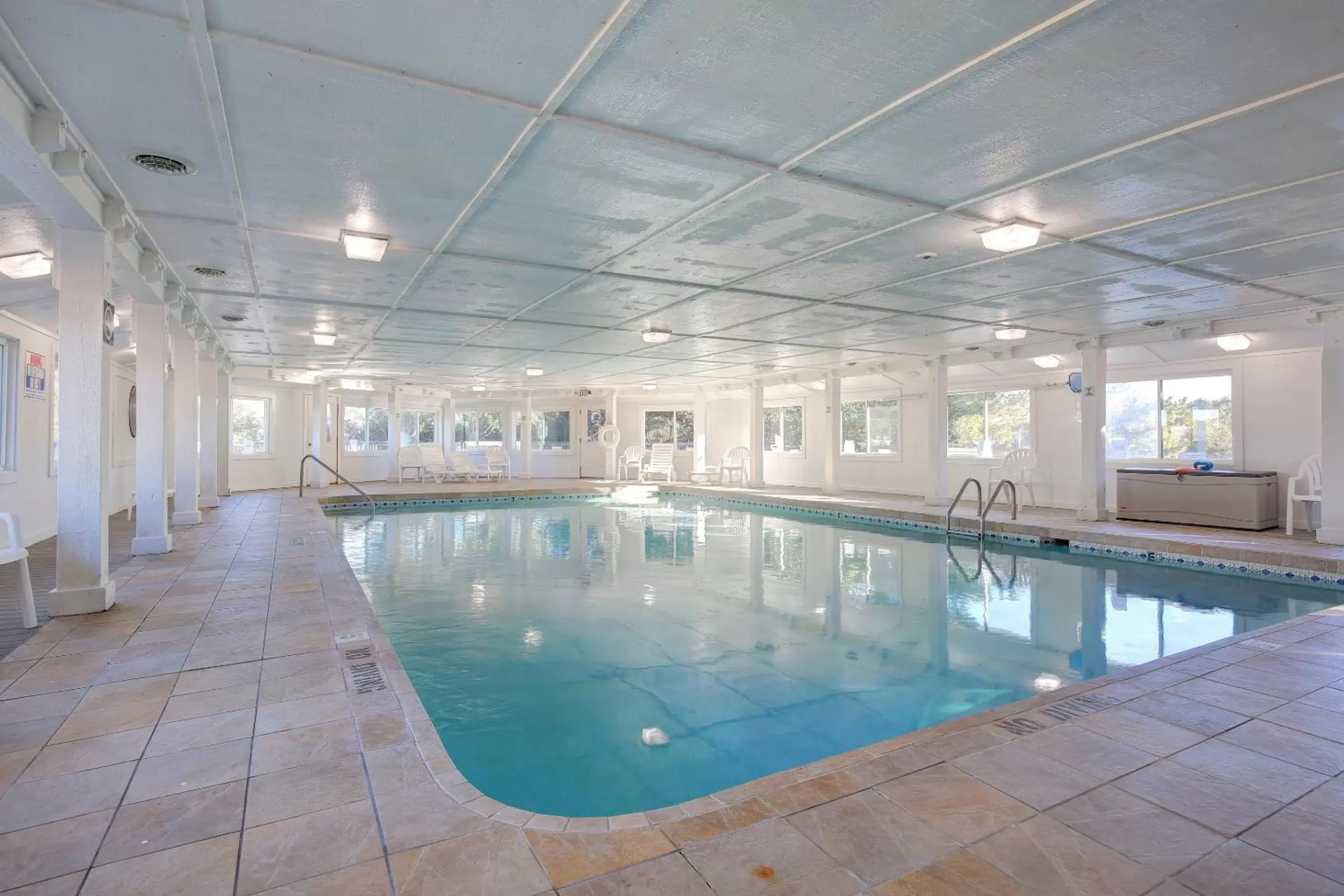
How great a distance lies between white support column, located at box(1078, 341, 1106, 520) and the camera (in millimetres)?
8305

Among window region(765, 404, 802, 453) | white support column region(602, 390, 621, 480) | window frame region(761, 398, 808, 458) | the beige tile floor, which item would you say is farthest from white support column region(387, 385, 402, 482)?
the beige tile floor

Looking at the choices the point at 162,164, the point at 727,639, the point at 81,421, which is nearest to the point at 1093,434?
the point at 727,639

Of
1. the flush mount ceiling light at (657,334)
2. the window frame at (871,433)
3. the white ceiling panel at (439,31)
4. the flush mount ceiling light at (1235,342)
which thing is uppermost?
the white ceiling panel at (439,31)

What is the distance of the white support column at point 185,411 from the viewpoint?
668 cm

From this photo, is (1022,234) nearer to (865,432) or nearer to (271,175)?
(271,175)

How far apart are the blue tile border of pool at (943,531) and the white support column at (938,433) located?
1237 mm

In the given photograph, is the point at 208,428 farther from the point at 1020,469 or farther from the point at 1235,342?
the point at 1235,342

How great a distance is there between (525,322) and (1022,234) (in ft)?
15.5

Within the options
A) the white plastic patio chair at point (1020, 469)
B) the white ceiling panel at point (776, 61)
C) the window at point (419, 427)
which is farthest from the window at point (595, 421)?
the white ceiling panel at point (776, 61)

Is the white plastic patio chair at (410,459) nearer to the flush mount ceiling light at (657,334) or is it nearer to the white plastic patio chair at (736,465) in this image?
the white plastic patio chair at (736,465)

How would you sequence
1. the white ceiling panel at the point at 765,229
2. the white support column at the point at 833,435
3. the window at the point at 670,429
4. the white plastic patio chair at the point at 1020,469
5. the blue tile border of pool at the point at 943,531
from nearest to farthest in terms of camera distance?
the white ceiling panel at the point at 765,229
the blue tile border of pool at the point at 943,531
the white plastic patio chair at the point at 1020,469
the white support column at the point at 833,435
the window at the point at 670,429

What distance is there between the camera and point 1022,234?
396 centimetres

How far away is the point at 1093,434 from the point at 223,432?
40.2 ft

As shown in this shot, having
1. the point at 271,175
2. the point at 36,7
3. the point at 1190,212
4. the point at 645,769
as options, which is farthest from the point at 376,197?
the point at 1190,212
